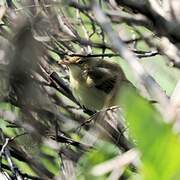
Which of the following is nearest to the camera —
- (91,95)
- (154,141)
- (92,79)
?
(154,141)

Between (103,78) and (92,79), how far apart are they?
170 mm

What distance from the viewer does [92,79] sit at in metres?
4.49

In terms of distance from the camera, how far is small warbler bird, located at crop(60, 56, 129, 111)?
3949 mm

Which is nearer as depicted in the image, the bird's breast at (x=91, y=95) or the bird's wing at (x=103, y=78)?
the bird's wing at (x=103, y=78)

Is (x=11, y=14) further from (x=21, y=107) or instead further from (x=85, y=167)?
(x=85, y=167)

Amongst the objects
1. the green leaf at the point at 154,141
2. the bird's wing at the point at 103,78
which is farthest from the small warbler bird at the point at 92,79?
the green leaf at the point at 154,141

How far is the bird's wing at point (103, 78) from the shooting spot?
12.6ft

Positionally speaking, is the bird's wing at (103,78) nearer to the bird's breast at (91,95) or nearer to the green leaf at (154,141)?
the bird's breast at (91,95)

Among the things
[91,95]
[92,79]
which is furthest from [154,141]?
[92,79]

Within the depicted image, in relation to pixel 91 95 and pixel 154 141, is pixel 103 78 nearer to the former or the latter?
pixel 91 95

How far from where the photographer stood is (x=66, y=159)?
2760mm

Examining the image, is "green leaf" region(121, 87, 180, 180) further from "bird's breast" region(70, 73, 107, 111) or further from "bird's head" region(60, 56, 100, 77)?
"bird's head" region(60, 56, 100, 77)

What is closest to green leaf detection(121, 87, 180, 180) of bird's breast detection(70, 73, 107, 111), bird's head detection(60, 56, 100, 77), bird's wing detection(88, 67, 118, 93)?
bird's wing detection(88, 67, 118, 93)

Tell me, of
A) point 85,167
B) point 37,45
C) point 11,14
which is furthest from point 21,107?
point 85,167
